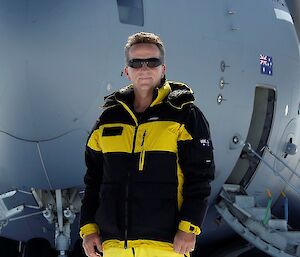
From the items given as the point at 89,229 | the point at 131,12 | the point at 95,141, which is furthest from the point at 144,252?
the point at 131,12

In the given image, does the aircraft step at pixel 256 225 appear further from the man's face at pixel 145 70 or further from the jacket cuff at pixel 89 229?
the man's face at pixel 145 70

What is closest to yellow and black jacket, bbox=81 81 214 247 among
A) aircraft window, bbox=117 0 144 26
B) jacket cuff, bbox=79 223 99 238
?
jacket cuff, bbox=79 223 99 238

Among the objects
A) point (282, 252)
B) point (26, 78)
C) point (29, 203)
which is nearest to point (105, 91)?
point (26, 78)

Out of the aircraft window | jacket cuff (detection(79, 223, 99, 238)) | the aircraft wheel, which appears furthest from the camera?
the aircraft wheel

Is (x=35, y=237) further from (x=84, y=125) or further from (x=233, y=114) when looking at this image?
(x=233, y=114)

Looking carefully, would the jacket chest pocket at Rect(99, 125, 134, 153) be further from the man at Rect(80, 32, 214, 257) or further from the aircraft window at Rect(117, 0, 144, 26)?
the aircraft window at Rect(117, 0, 144, 26)

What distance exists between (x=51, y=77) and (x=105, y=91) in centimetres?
50

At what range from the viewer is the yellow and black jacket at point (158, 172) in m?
3.17

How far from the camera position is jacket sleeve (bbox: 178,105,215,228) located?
10.4ft

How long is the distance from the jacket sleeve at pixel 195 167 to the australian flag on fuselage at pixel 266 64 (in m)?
4.42

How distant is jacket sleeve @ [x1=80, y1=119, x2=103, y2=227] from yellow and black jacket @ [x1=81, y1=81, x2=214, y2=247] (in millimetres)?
157

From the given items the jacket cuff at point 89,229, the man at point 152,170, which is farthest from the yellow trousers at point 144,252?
the jacket cuff at point 89,229

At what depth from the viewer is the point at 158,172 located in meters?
3.20

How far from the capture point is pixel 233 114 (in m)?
7.13
